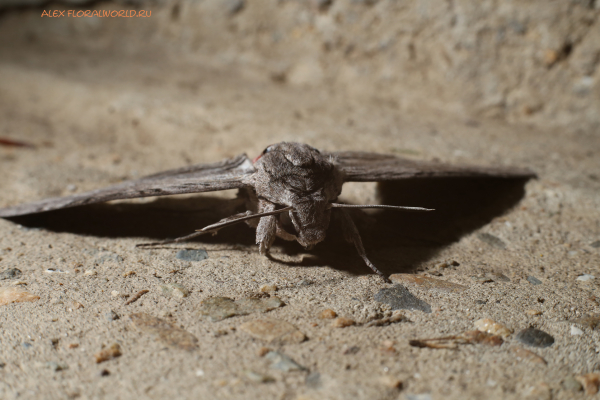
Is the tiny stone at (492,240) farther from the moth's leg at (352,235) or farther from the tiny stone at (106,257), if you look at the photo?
the tiny stone at (106,257)

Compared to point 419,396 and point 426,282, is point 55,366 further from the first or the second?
point 426,282

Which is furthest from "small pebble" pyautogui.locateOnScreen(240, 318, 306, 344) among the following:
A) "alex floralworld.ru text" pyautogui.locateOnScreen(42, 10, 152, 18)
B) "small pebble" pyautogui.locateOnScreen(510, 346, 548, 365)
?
"alex floralworld.ru text" pyautogui.locateOnScreen(42, 10, 152, 18)

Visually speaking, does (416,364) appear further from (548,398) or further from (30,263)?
(30,263)

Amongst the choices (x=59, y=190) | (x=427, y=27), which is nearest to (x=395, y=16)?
(x=427, y=27)

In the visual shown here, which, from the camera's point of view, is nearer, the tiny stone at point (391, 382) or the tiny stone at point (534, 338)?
the tiny stone at point (391, 382)

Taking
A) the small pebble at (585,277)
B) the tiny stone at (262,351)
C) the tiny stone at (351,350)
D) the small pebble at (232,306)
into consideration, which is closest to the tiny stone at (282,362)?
the tiny stone at (262,351)
